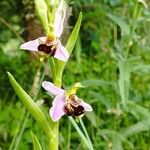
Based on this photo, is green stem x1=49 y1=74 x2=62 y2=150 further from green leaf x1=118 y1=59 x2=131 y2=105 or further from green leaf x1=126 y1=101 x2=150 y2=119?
green leaf x1=126 y1=101 x2=150 y2=119

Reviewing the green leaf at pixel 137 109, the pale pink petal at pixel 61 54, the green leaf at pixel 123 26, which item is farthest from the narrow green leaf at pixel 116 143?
the pale pink petal at pixel 61 54

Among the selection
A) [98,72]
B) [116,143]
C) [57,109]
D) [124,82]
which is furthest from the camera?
[98,72]

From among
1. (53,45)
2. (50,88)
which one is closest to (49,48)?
(53,45)

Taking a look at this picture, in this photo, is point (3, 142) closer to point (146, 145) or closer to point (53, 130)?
point (146, 145)

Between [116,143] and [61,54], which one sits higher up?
[61,54]

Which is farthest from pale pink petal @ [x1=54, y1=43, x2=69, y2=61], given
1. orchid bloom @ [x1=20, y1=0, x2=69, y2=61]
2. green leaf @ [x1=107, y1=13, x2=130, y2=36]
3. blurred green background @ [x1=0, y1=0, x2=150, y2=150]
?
green leaf @ [x1=107, y1=13, x2=130, y2=36]

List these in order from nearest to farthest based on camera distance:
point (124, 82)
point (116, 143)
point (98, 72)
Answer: point (124, 82)
point (116, 143)
point (98, 72)

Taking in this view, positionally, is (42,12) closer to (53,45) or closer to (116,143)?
(53,45)
